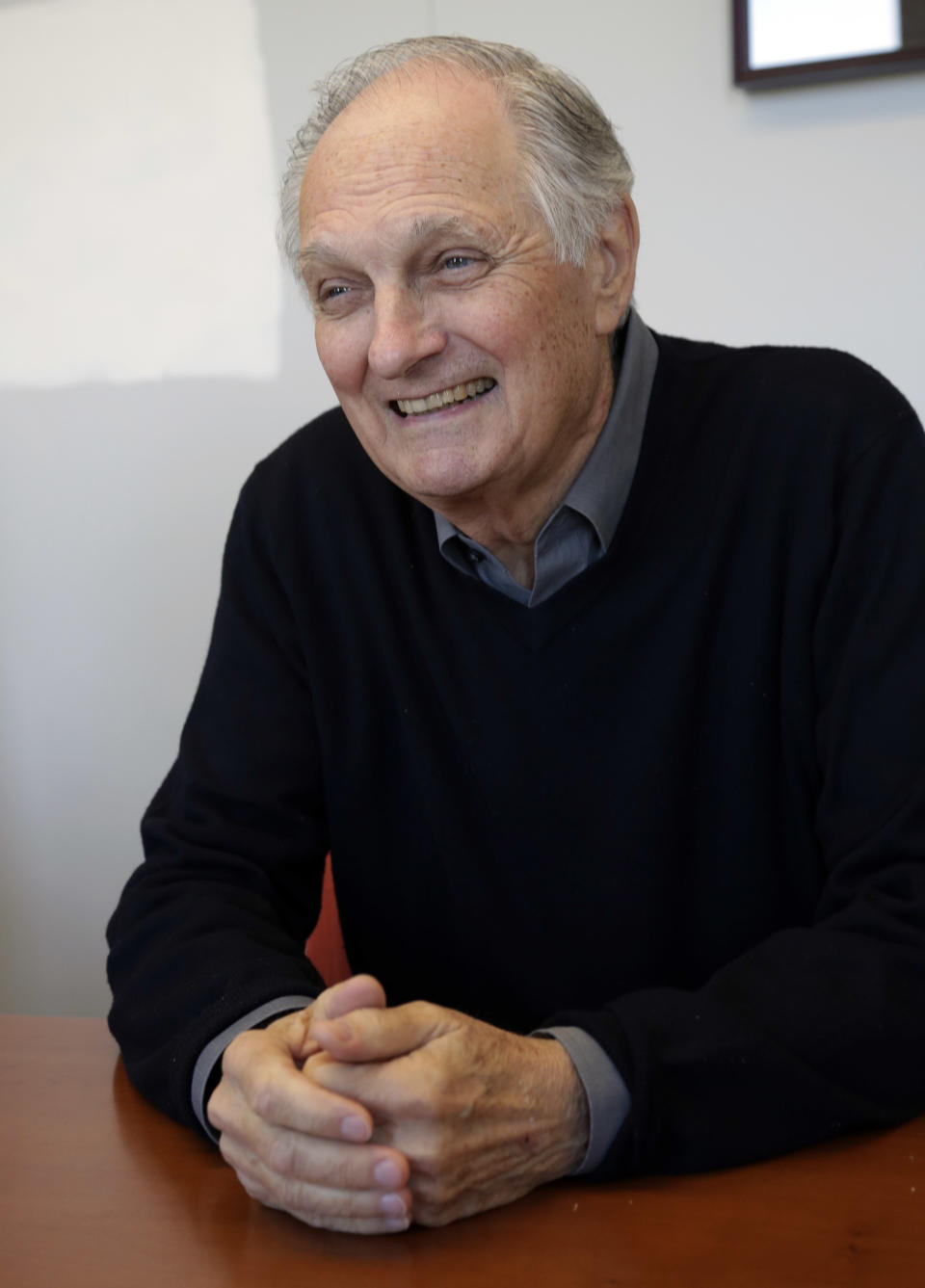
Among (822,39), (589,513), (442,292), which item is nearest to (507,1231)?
(589,513)


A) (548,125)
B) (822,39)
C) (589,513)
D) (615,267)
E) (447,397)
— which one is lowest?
(589,513)

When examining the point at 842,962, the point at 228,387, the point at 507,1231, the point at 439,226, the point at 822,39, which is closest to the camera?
the point at 507,1231

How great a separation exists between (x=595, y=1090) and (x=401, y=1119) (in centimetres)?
13

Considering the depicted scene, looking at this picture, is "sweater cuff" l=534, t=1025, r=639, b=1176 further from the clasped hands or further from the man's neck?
the man's neck

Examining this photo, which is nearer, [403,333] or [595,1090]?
[595,1090]

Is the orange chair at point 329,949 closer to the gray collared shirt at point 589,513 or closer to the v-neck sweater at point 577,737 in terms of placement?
the v-neck sweater at point 577,737

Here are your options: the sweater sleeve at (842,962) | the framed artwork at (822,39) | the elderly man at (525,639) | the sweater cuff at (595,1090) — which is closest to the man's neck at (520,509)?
the elderly man at (525,639)

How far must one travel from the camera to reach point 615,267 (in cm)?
138

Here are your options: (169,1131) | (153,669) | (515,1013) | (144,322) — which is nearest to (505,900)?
(515,1013)

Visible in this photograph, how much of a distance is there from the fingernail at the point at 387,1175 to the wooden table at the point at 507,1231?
4 centimetres

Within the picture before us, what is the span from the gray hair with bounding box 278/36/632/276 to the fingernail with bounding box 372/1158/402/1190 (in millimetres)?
825

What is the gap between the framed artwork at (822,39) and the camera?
1.86 m

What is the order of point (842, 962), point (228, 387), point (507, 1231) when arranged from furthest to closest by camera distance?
point (228, 387), point (842, 962), point (507, 1231)

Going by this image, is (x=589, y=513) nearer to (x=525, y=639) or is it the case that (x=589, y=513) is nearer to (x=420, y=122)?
(x=525, y=639)
